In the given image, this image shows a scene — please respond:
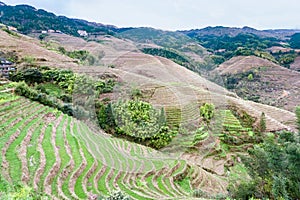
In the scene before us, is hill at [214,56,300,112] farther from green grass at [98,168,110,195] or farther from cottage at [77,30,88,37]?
cottage at [77,30,88,37]

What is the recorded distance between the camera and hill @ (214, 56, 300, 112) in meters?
34.9

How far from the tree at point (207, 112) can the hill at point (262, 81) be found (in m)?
26.2

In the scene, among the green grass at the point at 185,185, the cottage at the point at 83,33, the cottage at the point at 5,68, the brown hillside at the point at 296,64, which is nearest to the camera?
the green grass at the point at 185,185

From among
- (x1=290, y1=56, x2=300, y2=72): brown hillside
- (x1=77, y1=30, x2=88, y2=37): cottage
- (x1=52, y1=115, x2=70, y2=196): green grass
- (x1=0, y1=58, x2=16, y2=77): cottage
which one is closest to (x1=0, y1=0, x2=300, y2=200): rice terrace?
(x1=52, y1=115, x2=70, y2=196): green grass

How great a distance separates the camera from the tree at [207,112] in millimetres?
6895

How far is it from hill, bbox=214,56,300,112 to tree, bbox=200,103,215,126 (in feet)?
85.9

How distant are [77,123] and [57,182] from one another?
585 centimetres

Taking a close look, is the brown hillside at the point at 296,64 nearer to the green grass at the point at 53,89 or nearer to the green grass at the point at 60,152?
the green grass at the point at 53,89

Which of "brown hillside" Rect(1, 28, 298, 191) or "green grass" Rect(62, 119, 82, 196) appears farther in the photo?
"green grass" Rect(62, 119, 82, 196)

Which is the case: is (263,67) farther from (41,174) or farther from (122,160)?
(41,174)

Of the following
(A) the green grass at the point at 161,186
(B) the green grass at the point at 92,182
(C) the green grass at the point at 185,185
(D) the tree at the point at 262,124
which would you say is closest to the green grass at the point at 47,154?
(B) the green grass at the point at 92,182

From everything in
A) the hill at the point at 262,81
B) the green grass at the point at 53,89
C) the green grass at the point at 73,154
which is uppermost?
the green grass at the point at 73,154

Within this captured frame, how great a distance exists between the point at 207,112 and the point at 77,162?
14.6 ft

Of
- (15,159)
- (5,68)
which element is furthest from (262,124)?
(5,68)
